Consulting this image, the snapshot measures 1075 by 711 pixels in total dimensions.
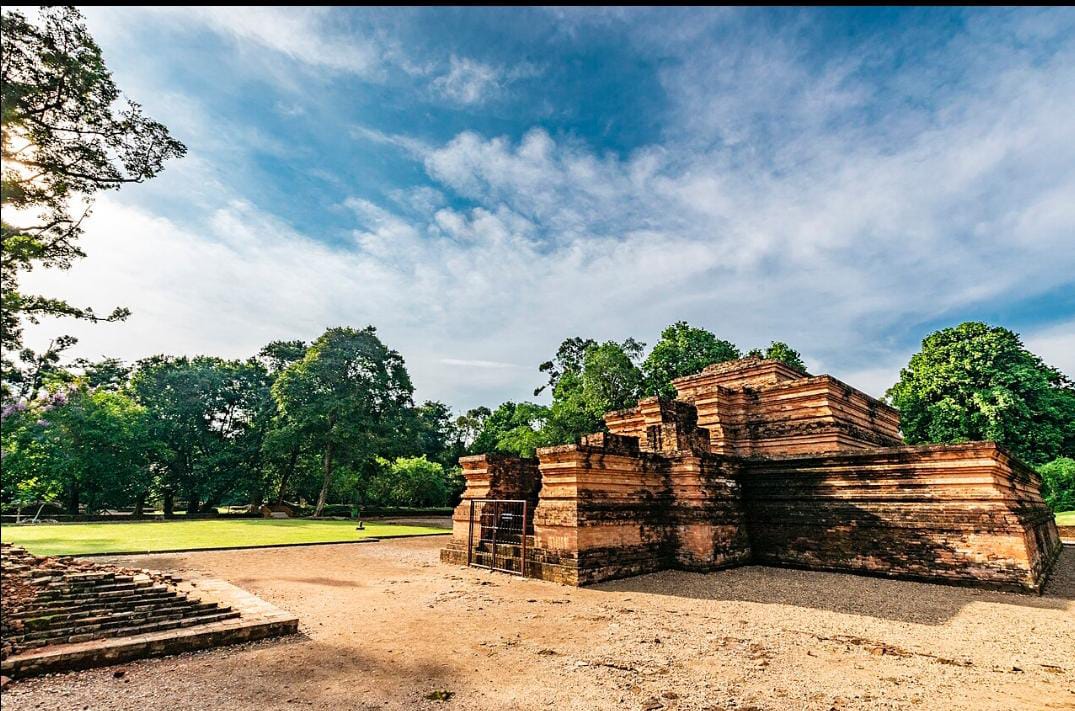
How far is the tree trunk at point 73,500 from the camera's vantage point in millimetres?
27644

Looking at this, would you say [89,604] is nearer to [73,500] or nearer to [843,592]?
[843,592]

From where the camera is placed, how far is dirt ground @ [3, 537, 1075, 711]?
4059 mm

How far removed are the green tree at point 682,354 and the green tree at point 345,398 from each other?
59.9ft

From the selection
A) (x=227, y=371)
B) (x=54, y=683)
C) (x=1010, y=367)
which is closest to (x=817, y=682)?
(x=54, y=683)

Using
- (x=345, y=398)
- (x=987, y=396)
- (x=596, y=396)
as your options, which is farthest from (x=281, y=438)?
(x=987, y=396)

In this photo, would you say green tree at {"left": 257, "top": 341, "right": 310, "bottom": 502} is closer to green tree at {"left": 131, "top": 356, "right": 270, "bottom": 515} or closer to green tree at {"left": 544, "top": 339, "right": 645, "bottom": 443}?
green tree at {"left": 131, "top": 356, "right": 270, "bottom": 515}

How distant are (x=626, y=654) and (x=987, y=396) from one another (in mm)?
34653

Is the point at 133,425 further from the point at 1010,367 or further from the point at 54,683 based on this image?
the point at 1010,367

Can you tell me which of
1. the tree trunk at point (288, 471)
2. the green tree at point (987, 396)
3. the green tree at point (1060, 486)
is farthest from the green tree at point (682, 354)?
the tree trunk at point (288, 471)

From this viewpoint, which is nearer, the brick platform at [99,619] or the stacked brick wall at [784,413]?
the brick platform at [99,619]

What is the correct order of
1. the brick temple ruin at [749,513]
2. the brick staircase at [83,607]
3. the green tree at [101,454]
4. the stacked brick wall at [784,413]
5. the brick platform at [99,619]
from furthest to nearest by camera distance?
the green tree at [101,454] < the stacked brick wall at [784,413] < the brick temple ruin at [749,513] < the brick staircase at [83,607] < the brick platform at [99,619]

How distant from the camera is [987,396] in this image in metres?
28.5

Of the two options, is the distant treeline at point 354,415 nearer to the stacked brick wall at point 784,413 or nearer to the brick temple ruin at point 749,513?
the stacked brick wall at point 784,413

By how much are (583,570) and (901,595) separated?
17.2ft
